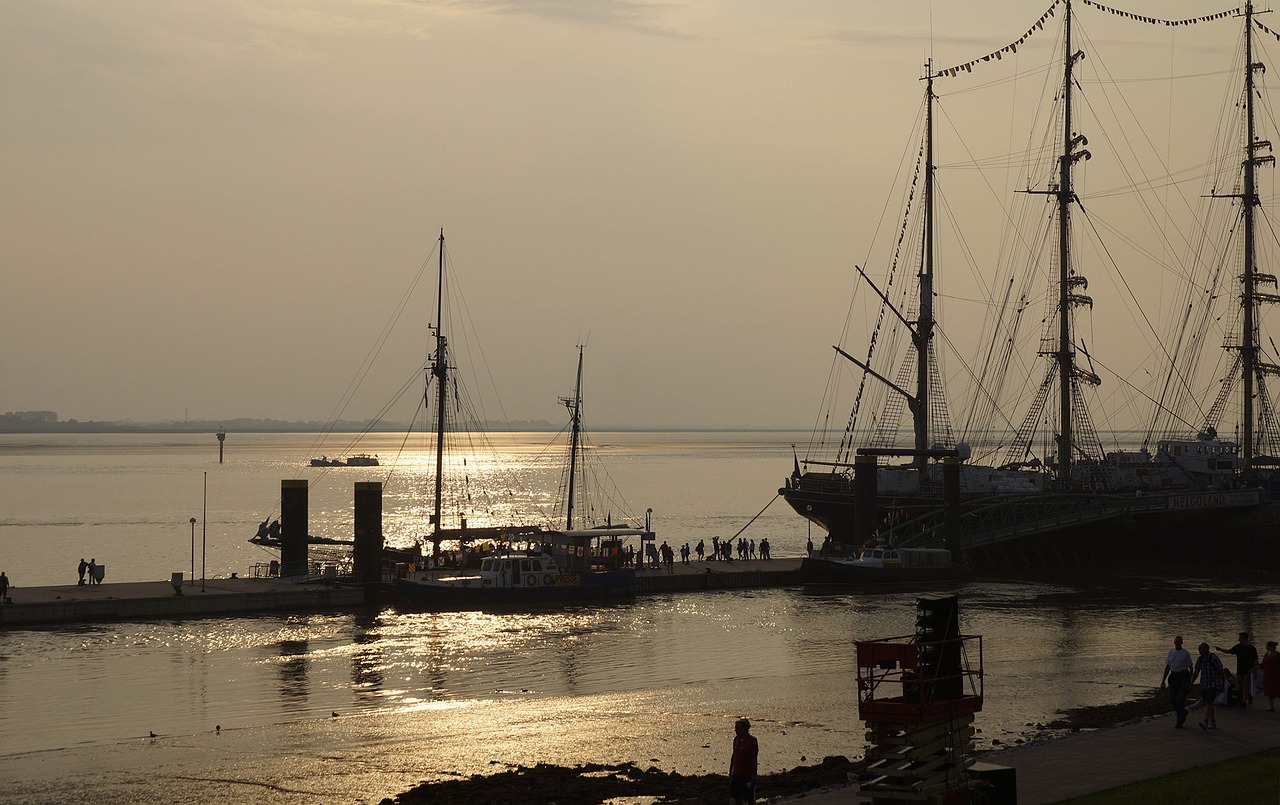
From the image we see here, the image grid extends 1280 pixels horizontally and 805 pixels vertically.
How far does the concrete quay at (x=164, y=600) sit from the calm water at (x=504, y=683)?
1339 millimetres

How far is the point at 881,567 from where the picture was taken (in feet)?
226

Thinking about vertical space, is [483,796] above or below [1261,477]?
below

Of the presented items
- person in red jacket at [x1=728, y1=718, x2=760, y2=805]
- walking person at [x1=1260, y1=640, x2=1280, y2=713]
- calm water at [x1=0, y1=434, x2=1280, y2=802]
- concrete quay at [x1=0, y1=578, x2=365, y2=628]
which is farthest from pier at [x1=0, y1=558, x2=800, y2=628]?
walking person at [x1=1260, y1=640, x2=1280, y2=713]

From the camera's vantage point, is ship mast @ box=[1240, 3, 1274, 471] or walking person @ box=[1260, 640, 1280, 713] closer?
walking person @ box=[1260, 640, 1280, 713]

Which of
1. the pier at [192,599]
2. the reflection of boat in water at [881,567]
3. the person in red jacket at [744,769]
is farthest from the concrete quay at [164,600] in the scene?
the person in red jacket at [744,769]

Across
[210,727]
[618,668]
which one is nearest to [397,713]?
[210,727]

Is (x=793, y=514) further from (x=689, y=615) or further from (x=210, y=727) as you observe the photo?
(x=210, y=727)

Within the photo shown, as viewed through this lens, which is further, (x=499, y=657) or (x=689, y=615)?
(x=689, y=615)

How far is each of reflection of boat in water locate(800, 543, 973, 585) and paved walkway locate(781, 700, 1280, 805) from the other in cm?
3817

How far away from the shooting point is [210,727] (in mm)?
35156

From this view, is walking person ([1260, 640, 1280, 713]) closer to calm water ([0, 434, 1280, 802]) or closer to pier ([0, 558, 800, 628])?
calm water ([0, 434, 1280, 802])

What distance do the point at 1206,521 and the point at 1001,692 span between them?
160 ft

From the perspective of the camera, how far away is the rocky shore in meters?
25.8

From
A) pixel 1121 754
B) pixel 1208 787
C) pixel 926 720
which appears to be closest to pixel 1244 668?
pixel 1121 754
